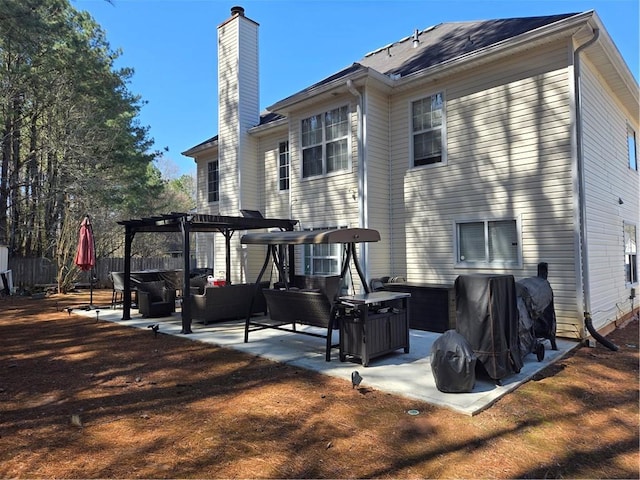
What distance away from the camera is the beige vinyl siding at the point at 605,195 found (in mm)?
7204

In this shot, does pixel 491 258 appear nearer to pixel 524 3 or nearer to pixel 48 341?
pixel 524 3

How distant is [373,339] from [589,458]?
8.52 feet

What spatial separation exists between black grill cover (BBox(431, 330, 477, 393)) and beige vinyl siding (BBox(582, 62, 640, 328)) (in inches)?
161

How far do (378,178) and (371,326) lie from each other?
476cm

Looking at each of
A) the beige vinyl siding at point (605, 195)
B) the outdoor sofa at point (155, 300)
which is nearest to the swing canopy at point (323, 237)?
the outdoor sofa at point (155, 300)

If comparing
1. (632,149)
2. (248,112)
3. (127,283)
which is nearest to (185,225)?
(127,283)

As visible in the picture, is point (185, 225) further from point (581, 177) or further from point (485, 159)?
point (581, 177)

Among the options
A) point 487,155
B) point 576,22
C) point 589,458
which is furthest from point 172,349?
point 576,22

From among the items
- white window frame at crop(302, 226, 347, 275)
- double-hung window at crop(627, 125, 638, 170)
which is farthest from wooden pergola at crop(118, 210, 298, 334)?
double-hung window at crop(627, 125, 638, 170)

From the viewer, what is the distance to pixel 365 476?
270 cm

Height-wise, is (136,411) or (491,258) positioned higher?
(491,258)

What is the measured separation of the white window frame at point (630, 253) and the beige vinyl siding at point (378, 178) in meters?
5.51

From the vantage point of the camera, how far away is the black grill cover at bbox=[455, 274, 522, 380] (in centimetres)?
442

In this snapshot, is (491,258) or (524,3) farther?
(524,3)
